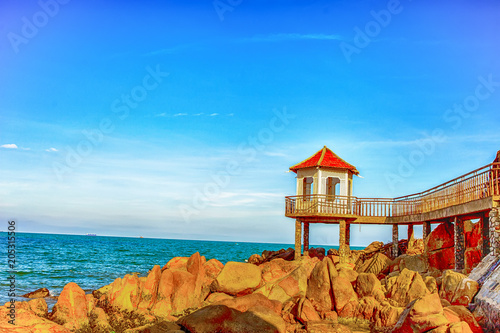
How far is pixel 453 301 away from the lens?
15.6m

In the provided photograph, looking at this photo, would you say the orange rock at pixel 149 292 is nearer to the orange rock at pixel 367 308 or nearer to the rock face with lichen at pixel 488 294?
the orange rock at pixel 367 308

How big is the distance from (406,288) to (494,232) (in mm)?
3598

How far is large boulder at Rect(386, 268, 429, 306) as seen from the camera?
52.9 ft

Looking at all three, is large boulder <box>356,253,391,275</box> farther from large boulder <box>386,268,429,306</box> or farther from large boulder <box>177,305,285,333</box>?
large boulder <box>177,305,285,333</box>

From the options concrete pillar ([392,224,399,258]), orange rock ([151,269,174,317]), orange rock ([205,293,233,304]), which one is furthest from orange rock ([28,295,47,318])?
concrete pillar ([392,224,399,258])

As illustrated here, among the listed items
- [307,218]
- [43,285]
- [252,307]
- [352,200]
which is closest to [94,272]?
[43,285]

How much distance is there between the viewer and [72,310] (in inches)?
624

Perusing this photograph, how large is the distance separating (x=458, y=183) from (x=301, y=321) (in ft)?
33.0

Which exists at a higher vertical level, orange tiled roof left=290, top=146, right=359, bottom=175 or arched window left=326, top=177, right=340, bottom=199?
orange tiled roof left=290, top=146, right=359, bottom=175

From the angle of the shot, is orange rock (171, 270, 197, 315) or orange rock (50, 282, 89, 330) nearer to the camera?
orange rock (50, 282, 89, 330)

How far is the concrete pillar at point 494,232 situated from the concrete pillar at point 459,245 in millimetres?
3066

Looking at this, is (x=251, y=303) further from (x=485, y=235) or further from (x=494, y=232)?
(x=485, y=235)

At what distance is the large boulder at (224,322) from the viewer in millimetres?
14047

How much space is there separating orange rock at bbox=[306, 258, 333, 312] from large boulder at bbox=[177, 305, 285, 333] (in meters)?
2.92
